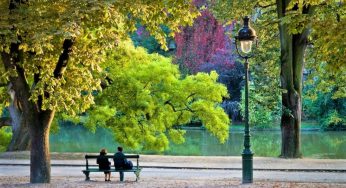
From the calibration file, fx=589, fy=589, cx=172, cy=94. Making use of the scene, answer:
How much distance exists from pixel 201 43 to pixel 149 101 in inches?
1248

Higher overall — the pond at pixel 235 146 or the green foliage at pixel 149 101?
the green foliage at pixel 149 101

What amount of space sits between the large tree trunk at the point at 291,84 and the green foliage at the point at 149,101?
3.44 meters

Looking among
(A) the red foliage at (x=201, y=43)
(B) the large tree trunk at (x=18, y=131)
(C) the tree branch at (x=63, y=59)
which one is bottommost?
(B) the large tree trunk at (x=18, y=131)

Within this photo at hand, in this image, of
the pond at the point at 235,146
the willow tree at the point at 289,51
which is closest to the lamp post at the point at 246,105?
the willow tree at the point at 289,51

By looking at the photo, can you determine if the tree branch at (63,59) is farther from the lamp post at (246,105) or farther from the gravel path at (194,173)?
the lamp post at (246,105)

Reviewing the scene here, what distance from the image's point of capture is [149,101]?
28.2 m

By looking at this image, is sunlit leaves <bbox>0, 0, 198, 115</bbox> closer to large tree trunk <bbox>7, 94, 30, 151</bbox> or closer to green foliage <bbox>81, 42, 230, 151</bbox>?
green foliage <bbox>81, 42, 230, 151</bbox>

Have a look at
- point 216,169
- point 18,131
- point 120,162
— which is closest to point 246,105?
point 120,162

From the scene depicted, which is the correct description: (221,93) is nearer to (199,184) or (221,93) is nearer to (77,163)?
(77,163)

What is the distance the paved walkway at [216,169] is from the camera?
18.6 meters

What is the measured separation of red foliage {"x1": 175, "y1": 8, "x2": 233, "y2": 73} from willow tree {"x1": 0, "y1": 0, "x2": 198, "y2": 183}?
41.2 metres

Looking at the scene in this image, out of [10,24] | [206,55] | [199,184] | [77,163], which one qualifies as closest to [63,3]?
[10,24]

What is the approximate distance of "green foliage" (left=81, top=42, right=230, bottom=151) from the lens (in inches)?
1110

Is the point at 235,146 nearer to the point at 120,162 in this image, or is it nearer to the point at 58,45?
the point at 120,162
